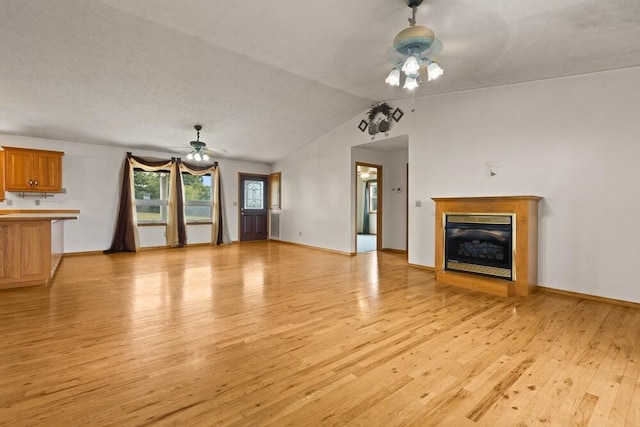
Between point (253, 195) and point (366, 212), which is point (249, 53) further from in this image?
point (366, 212)

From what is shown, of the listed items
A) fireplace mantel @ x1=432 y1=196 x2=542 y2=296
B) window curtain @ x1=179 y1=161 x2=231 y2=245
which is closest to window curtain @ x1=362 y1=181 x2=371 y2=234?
window curtain @ x1=179 y1=161 x2=231 y2=245

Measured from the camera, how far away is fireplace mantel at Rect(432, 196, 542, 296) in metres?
3.96

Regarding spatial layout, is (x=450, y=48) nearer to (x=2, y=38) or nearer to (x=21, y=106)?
(x=2, y=38)

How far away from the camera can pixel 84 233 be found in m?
7.07

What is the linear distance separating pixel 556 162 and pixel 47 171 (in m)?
8.93

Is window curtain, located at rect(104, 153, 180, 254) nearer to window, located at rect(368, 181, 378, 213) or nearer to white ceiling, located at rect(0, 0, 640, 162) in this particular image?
white ceiling, located at rect(0, 0, 640, 162)

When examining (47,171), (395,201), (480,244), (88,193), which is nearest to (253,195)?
(88,193)

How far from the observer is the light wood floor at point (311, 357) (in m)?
1.71

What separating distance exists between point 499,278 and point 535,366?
2.16m

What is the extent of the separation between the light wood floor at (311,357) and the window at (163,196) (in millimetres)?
3975

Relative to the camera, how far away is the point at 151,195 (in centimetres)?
803

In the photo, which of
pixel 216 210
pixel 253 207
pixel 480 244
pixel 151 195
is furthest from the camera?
pixel 253 207

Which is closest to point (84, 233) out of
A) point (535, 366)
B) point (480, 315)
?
point (480, 315)

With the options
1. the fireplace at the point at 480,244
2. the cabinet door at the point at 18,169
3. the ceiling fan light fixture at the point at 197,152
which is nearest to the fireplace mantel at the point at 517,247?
the fireplace at the point at 480,244
